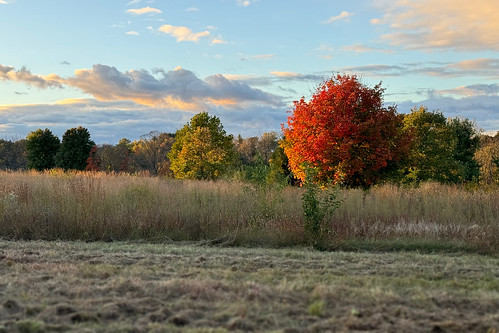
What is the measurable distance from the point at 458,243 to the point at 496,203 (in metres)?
4.01

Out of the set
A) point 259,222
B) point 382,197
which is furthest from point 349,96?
point 259,222

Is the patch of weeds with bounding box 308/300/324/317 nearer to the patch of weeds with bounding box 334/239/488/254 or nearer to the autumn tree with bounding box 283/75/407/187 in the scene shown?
the patch of weeds with bounding box 334/239/488/254

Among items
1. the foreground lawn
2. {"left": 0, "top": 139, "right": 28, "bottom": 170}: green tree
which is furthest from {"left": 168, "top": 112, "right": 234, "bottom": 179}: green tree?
{"left": 0, "top": 139, "right": 28, "bottom": 170}: green tree

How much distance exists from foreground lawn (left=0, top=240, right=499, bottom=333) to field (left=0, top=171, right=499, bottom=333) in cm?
2

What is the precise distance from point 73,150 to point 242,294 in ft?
142

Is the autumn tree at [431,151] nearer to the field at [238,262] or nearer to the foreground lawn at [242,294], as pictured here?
the field at [238,262]

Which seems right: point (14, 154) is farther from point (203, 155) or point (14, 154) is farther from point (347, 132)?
point (347, 132)

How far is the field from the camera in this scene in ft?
13.0

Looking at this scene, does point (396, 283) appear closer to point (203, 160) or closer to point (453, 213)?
point (453, 213)

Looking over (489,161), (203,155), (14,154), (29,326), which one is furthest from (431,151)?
(14,154)

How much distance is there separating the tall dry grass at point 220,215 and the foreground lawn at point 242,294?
255cm

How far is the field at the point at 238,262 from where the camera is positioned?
3.95m

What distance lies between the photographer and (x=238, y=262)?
658 centimetres

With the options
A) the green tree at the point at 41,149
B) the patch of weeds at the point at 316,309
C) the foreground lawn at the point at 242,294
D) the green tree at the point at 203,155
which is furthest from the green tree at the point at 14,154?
the patch of weeds at the point at 316,309
